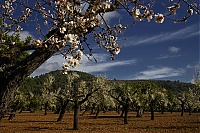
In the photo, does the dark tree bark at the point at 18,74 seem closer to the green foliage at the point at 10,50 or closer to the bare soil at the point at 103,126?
the green foliage at the point at 10,50

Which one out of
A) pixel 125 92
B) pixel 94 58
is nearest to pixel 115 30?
pixel 94 58

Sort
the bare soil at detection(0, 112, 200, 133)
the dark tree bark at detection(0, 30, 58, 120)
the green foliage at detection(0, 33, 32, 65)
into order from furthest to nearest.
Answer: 1. the bare soil at detection(0, 112, 200, 133)
2. the dark tree bark at detection(0, 30, 58, 120)
3. the green foliage at detection(0, 33, 32, 65)

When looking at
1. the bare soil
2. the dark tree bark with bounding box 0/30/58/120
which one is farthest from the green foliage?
the bare soil

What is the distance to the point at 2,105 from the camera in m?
5.40

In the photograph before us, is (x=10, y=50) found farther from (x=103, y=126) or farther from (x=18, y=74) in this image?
(x=103, y=126)

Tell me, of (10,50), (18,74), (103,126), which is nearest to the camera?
(10,50)

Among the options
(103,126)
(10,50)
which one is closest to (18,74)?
(10,50)

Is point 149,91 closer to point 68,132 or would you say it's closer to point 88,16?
point 68,132

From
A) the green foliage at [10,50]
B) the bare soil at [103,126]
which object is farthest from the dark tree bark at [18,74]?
the bare soil at [103,126]

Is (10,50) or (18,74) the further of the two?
(18,74)

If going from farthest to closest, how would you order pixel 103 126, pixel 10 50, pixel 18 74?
pixel 103 126 → pixel 18 74 → pixel 10 50

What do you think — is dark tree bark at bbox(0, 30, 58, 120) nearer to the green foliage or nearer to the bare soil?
the green foliage

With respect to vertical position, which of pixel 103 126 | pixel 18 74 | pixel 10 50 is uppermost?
pixel 10 50

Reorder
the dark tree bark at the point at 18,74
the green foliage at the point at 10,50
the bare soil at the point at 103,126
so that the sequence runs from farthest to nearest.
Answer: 1. the bare soil at the point at 103,126
2. the dark tree bark at the point at 18,74
3. the green foliage at the point at 10,50
